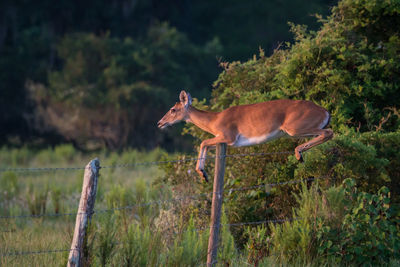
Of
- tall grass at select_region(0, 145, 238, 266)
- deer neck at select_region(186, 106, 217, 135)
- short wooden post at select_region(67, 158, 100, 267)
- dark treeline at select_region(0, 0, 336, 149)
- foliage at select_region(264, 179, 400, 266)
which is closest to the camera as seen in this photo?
short wooden post at select_region(67, 158, 100, 267)

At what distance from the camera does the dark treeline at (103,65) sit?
28500 millimetres

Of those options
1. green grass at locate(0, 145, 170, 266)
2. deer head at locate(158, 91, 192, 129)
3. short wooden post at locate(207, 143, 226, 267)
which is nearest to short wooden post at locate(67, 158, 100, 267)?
green grass at locate(0, 145, 170, 266)

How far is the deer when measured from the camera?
260 inches

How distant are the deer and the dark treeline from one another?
65.9 ft

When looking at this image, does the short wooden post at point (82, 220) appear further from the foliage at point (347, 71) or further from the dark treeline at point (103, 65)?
the dark treeline at point (103, 65)

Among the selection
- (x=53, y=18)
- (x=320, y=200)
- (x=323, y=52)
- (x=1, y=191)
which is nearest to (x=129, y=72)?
(x=53, y=18)

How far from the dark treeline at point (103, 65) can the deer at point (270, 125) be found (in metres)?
20.1

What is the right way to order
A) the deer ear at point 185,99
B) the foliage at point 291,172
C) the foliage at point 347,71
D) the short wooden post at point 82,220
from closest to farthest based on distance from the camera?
the short wooden post at point 82,220 → the deer ear at point 185,99 → the foliage at point 291,172 → the foliage at point 347,71

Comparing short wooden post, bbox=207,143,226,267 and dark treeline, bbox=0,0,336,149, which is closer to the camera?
short wooden post, bbox=207,143,226,267

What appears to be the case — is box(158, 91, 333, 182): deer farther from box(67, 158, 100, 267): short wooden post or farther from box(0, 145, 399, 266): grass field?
box(67, 158, 100, 267): short wooden post

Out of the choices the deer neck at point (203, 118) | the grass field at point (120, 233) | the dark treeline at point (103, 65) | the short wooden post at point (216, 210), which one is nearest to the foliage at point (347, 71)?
the grass field at point (120, 233)

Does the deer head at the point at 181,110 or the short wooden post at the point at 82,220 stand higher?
the deer head at the point at 181,110

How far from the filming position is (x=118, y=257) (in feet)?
21.3

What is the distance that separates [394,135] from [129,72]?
2193 cm
